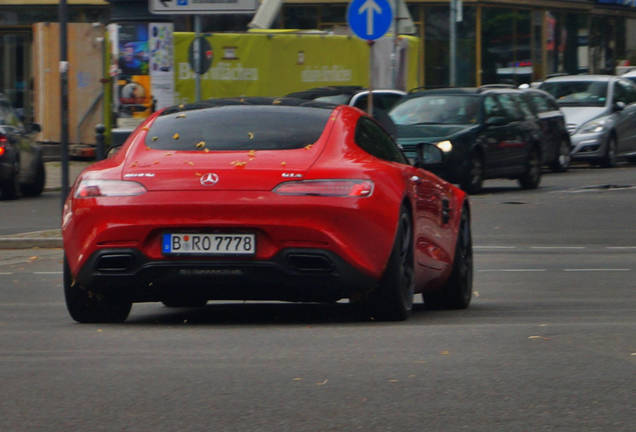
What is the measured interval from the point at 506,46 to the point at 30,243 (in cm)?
3068

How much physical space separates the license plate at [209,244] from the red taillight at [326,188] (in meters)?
0.30

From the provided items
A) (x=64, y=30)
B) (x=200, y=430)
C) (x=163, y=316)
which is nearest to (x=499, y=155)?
(x=64, y=30)

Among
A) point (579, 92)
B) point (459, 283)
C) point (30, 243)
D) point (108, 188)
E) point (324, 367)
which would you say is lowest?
point (30, 243)

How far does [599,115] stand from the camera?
28.8 metres

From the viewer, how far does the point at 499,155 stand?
22750mm

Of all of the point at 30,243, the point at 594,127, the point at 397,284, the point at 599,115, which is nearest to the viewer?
the point at 397,284

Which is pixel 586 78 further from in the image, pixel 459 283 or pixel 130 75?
pixel 459 283

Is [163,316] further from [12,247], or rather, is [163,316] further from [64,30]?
[64,30]

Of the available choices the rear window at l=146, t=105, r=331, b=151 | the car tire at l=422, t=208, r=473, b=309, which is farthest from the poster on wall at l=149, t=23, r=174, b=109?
the rear window at l=146, t=105, r=331, b=151

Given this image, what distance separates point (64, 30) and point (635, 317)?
961cm

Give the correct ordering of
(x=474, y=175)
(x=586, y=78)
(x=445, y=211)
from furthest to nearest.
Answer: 1. (x=586, y=78)
2. (x=474, y=175)
3. (x=445, y=211)

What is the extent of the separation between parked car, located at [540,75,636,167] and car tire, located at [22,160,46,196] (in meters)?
10.5

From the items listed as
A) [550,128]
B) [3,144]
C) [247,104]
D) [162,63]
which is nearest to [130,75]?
[162,63]

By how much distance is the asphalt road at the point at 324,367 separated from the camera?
5406 millimetres
